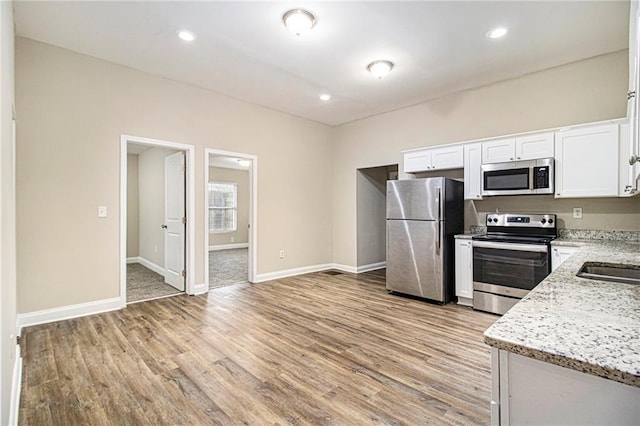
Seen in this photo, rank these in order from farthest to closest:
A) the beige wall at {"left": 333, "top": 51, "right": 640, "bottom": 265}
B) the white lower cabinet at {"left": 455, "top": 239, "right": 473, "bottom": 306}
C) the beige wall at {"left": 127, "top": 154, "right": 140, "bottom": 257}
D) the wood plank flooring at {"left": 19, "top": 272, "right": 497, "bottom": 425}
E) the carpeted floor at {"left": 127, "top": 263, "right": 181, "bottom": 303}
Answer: the beige wall at {"left": 127, "top": 154, "right": 140, "bottom": 257}, the carpeted floor at {"left": 127, "top": 263, "right": 181, "bottom": 303}, the white lower cabinet at {"left": 455, "top": 239, "right": 473, "bottom": 306}, the beige wall at {"left": 333, "top": 51, "right": 640, "bottom": 265}, the wood plank flooring at {"left": 19, "top": 272, "right": 497, "bottom": 425}

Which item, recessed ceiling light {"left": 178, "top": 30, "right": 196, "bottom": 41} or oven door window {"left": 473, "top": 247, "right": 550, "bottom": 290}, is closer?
recessed ceiling light {"left": 178, "top": 30, "right": 196, "bottom": 41}

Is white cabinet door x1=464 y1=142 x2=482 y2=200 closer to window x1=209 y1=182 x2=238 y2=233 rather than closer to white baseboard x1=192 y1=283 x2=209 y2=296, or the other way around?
white baseboard x1=192 y1=283 x2=209 y2=296

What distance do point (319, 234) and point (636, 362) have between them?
5.68 metres

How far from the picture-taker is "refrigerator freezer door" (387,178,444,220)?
13.2ft

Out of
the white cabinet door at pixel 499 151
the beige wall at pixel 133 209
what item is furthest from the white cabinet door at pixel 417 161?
the beige wall at pixel 133 209

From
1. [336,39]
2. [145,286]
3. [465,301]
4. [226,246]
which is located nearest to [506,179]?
[465,301]

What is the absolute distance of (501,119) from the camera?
4207mm

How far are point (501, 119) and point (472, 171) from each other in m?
0.83

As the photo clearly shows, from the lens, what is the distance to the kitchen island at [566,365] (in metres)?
0.67

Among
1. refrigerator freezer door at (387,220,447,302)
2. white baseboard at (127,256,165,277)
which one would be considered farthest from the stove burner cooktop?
white baseboard at (127,256,165,277)

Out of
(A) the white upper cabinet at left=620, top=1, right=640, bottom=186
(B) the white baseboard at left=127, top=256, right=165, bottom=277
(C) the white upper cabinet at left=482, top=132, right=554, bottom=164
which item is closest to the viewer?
(A) the white upper cabinet at left=620, top=1, right=640, bottom=186

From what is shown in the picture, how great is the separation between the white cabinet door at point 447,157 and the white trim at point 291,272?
117 inches

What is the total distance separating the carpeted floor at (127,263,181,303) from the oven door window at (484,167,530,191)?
15.1 feet

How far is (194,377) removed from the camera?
231 cm
